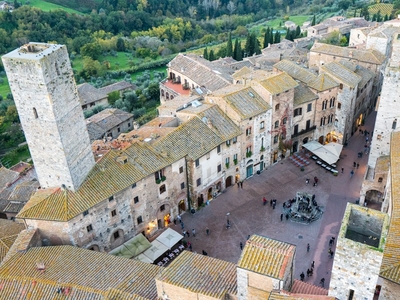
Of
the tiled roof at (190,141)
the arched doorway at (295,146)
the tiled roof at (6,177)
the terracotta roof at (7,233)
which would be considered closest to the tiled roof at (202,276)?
the tiled roof at (190,141)

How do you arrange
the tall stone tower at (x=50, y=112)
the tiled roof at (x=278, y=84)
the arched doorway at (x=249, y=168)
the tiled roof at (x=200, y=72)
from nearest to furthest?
the tall stone tower at (x=50, y=112), the tiled roof at (x=278, y=84), the arched doorway at (x=249, y=168), the tiled roof at (x=200, y=72)

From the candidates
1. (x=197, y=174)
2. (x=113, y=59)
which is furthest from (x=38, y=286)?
(x=113, y=59)

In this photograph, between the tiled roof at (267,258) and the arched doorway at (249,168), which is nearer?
the tiled roof at (267,258)

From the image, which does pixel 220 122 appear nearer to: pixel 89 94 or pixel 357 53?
pixel 357 53

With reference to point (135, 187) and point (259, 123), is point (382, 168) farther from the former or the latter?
point (135, 187)

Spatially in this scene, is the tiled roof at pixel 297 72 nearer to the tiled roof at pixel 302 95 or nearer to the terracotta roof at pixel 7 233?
the tiled roof at pixel 302 95

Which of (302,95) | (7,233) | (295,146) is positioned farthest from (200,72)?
(7,233)

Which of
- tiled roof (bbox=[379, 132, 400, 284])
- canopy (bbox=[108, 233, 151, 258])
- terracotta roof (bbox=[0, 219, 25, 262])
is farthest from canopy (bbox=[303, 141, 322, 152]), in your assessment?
terracotta roof (bbox=[0, 219, 25, 262])
